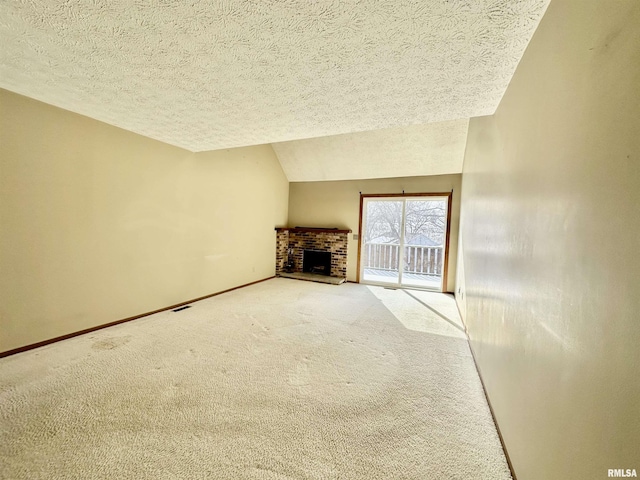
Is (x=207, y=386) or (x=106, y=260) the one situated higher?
(x=106, y=260)

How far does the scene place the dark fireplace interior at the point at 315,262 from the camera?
6.35 meters

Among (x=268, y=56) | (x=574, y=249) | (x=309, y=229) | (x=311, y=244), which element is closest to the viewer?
(x=574, y=249)

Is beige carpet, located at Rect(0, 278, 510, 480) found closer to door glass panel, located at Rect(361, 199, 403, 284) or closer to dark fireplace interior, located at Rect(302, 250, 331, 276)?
door glass panel, located at Rect(361, 199, 403, 284)

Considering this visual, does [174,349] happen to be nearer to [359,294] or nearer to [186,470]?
[186,470]

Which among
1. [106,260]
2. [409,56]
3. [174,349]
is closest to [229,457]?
[174,349]

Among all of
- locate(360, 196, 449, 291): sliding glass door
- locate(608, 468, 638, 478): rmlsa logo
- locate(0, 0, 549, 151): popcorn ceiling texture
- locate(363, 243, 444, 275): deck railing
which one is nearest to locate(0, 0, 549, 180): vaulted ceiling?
locate(0, 0, 549, 151): popcorn ceiling texture

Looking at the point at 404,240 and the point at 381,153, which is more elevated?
the point at 381,153

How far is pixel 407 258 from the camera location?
233 inches

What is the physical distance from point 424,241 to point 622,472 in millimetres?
5345

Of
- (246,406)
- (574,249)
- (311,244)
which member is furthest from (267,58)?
(311,244)

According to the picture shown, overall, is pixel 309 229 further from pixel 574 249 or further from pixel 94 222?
pixel 574 249

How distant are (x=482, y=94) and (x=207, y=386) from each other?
2997mm

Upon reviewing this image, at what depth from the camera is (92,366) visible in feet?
6.98

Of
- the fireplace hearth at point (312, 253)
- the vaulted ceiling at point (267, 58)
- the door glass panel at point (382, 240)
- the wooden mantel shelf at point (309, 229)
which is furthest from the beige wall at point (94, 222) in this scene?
the door glass panel at point (382, 240)
